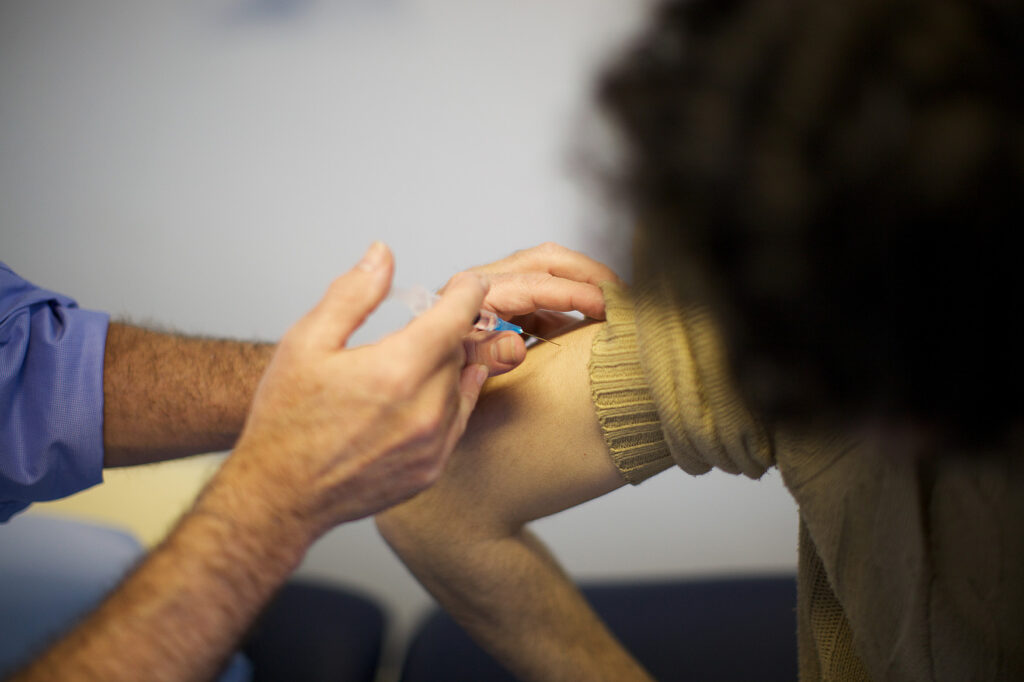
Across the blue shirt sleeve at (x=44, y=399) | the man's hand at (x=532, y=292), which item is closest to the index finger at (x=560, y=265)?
the man's hand at (x=532, y=292)

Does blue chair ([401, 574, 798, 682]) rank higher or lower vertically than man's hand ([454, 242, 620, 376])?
lower

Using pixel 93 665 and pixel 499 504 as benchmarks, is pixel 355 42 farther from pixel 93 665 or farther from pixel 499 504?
pixel 93 665

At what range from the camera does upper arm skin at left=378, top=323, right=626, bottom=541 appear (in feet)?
2.32

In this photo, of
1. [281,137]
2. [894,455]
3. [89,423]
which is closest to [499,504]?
[894,455]

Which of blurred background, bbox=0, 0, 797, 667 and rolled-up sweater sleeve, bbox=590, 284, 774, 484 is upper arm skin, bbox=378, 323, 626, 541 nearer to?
rolled-up sweater sleeve, bbox=590, 284, 774, 484

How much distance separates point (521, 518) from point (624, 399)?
214 millimetres

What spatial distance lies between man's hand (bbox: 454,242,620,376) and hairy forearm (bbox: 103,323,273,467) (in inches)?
13.5

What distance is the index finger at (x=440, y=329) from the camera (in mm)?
555

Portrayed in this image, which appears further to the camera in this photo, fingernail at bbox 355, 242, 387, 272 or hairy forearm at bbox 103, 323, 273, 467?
hairy forearm at bbox 103, 323, 273, 467

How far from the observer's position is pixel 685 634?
1206 mm

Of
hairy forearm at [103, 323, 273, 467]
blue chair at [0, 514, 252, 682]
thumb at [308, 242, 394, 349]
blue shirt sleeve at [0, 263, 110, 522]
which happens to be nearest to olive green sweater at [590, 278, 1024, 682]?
thumb at [308, 242, 394, 349]

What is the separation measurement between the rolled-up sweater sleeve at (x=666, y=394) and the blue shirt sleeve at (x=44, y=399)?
620 mm

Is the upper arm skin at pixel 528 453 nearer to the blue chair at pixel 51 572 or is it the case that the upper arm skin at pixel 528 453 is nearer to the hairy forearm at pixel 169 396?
the hairy forearm at pixel 169 396

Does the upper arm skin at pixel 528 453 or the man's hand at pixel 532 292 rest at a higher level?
the man's hand at pixel 532 292
